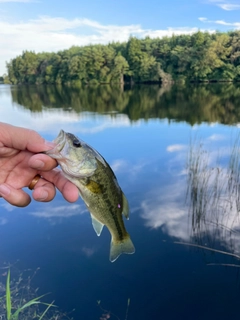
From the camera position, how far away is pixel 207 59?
60.3 m

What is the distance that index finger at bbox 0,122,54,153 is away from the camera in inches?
83.0

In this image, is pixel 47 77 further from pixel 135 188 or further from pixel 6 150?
pixel 6 150

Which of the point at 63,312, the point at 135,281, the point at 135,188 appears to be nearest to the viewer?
the point at 63,312

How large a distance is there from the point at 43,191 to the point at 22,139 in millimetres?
449

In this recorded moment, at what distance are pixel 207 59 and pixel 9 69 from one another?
236 ft

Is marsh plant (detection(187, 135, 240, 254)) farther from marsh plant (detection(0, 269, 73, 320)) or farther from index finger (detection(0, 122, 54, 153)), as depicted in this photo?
index finger (detection(0, 122, 54, 153))

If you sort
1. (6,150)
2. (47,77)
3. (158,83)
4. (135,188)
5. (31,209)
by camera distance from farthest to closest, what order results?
(47,77)
(158,83)
(135,188)
(31,209)
(6,150)

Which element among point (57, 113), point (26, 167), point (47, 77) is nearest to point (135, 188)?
point (26, 167)

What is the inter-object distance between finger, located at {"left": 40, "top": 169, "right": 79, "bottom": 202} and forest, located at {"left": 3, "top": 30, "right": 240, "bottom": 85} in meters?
62.9

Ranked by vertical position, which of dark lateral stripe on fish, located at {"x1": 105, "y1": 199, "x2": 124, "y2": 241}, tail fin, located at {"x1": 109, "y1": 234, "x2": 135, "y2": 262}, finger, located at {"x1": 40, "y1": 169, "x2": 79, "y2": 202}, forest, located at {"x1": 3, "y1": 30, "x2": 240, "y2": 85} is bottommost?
tail fin, located at {"x1": 109, "y1": 234, "x2": 135, "y2": 262}

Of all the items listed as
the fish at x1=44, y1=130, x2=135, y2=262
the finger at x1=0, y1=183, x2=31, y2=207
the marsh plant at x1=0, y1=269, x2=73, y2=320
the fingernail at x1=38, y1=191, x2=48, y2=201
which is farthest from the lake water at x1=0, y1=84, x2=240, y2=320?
the finger at x1=0, y1=183, x2=31, y2=207

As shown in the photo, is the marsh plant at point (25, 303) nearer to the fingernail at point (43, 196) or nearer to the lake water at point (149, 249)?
the lake water at point (149, 249)

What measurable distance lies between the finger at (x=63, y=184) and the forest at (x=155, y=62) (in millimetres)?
62852

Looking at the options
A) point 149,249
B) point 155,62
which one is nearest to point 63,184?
point 149,249
